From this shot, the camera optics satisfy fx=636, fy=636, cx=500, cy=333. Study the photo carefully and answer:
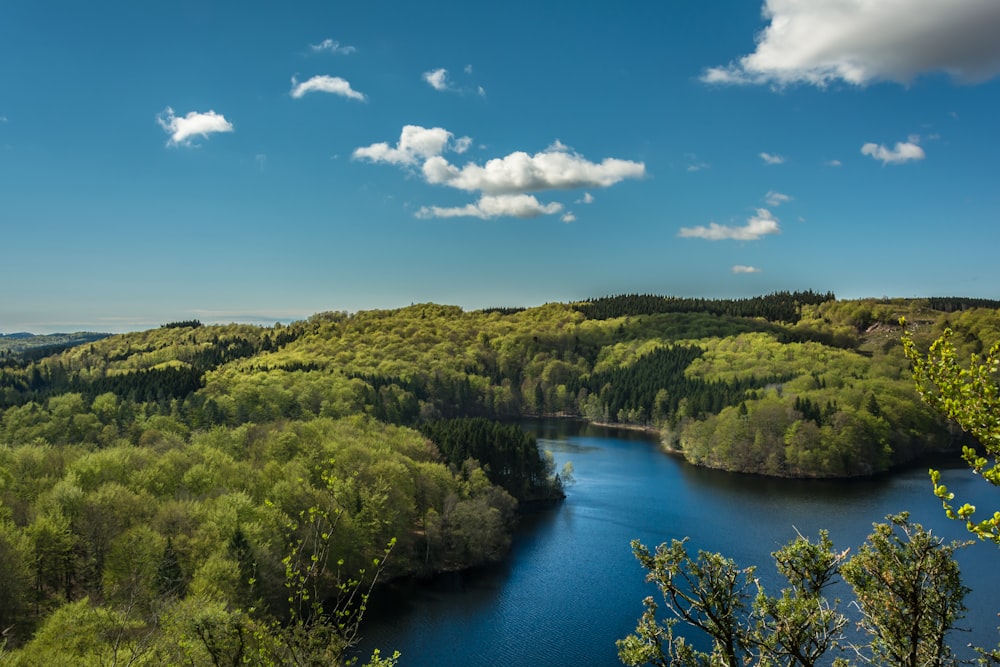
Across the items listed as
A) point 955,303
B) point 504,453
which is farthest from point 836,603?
point 955,303

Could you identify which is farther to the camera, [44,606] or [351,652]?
[351,652]

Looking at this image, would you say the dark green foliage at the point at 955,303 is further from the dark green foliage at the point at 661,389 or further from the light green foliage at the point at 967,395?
the light green foliage at the point at 967,395

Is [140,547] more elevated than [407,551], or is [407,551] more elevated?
[140,547]

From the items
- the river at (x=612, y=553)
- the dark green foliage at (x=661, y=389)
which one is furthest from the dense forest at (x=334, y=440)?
the river at (x=612, y=553)

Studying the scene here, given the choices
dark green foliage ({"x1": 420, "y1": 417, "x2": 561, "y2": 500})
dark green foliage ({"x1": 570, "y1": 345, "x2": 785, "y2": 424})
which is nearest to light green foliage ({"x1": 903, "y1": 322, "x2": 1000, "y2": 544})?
dark green foliage ({"x1": 420, "y1": 417, "x2": 561, "y2": 500})

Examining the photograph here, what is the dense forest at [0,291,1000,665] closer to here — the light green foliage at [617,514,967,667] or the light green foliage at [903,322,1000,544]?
the light green foliage at [903,322,1000,544]

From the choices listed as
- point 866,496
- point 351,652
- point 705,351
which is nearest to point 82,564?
point 351,652

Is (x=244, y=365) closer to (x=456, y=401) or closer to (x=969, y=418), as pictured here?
(x=456, y=401)
